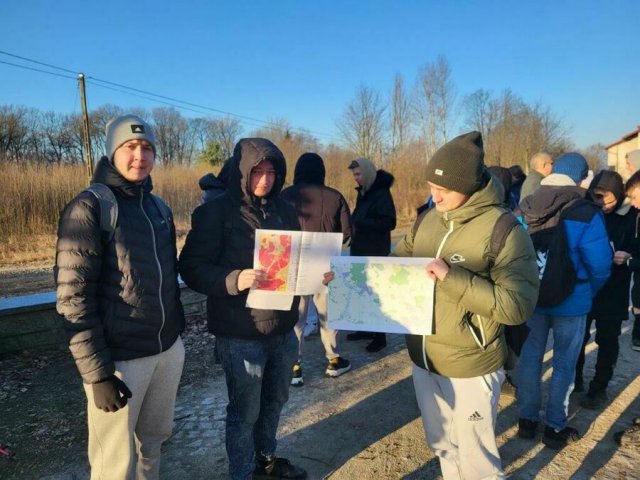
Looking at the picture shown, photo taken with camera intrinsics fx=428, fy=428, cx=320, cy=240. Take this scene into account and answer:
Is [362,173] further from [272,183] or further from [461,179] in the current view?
[461,179]

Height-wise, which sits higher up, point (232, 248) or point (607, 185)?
point (607, 185)

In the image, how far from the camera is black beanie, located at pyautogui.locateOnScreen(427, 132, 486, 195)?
2110mm

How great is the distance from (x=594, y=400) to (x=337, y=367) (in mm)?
2398

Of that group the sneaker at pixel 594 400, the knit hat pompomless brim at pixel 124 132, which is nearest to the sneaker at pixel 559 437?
the sneaker at pixel 594 400

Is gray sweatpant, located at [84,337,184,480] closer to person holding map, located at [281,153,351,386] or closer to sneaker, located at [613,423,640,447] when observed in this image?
person holding map, located at [281,153,351,386]

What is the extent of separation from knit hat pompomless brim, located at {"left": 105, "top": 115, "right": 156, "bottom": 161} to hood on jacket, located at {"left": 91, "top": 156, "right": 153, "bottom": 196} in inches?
2.2

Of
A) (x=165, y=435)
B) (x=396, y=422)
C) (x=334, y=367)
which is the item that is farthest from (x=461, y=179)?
(x=334, y=367)

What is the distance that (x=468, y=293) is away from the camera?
1.97 meters

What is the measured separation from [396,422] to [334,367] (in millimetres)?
1045

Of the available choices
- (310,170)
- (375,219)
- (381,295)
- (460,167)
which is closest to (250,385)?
(381,295)

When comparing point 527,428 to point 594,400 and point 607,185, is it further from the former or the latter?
point 607,185

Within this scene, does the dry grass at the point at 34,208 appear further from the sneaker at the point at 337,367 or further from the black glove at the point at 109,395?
the black glove at the point at 109,395

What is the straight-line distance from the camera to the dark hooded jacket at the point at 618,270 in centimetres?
384

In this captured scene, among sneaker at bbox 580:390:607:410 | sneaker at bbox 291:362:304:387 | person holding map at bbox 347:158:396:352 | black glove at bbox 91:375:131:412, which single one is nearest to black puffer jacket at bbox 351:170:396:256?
person holding map at bbox 347:158:396:352
